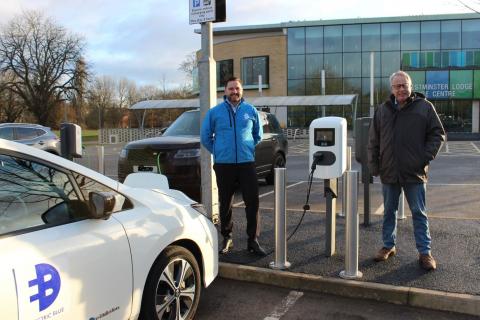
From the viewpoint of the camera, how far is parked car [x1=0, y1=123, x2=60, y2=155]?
16.9 meters

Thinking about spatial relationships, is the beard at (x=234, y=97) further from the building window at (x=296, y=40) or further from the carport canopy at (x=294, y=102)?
the building window at (x=296, y=40)

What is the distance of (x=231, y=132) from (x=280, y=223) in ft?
3.60

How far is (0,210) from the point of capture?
2787 millimetres

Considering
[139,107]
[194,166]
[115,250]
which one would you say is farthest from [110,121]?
[115,250]

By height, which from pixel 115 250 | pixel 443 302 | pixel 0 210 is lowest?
pixel 443 302

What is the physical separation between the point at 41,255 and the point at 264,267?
2.94 meters

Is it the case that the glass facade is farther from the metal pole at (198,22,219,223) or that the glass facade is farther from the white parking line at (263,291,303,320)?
the white parking line at (263,291,303,320)

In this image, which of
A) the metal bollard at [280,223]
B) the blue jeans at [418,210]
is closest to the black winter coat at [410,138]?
the blue jeans at [418,210]

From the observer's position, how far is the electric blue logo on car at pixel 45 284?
2.62 meters

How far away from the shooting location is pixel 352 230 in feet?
16.2

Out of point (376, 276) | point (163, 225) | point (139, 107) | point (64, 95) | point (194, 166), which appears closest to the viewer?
point (163, 225)

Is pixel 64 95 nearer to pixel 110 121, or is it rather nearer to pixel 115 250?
pixel 110 121

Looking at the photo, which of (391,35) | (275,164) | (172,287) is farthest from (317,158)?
(391,35)

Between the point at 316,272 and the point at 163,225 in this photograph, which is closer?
the point at 163,225
